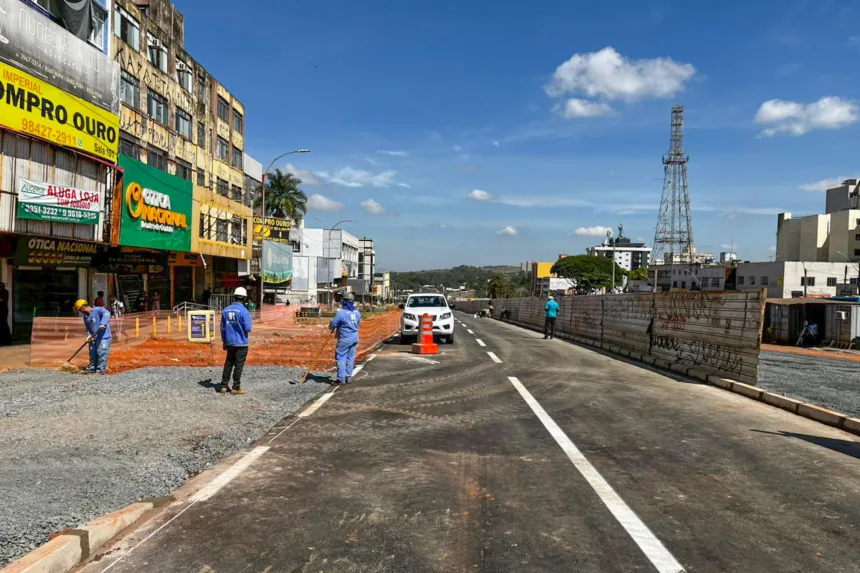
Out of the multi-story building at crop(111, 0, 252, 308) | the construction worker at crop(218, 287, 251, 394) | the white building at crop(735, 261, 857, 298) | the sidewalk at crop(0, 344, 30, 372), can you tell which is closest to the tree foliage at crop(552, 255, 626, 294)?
the white building at crop(735, 261, 857, 298)

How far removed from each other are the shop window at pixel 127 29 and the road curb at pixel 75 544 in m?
24.7

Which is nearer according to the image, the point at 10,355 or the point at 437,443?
the point at 437,443

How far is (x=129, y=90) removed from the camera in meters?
24.9

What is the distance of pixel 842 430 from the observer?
8.23 meters

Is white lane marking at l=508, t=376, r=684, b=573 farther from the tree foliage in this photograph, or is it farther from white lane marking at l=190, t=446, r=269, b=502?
the tree foliage

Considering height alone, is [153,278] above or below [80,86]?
below

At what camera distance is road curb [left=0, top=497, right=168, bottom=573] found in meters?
3.66

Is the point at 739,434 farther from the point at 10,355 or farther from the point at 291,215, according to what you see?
the point at 291,215

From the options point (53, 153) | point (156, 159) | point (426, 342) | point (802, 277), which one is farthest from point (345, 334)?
point (802, 277)

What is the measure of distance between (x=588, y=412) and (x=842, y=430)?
3394 mm

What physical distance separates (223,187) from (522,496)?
115ft

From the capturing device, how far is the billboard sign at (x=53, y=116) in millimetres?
16094

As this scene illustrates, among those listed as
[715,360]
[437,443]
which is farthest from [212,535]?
[715,360]

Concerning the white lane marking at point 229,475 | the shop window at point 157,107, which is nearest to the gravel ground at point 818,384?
the white lane marking at point 229,475
